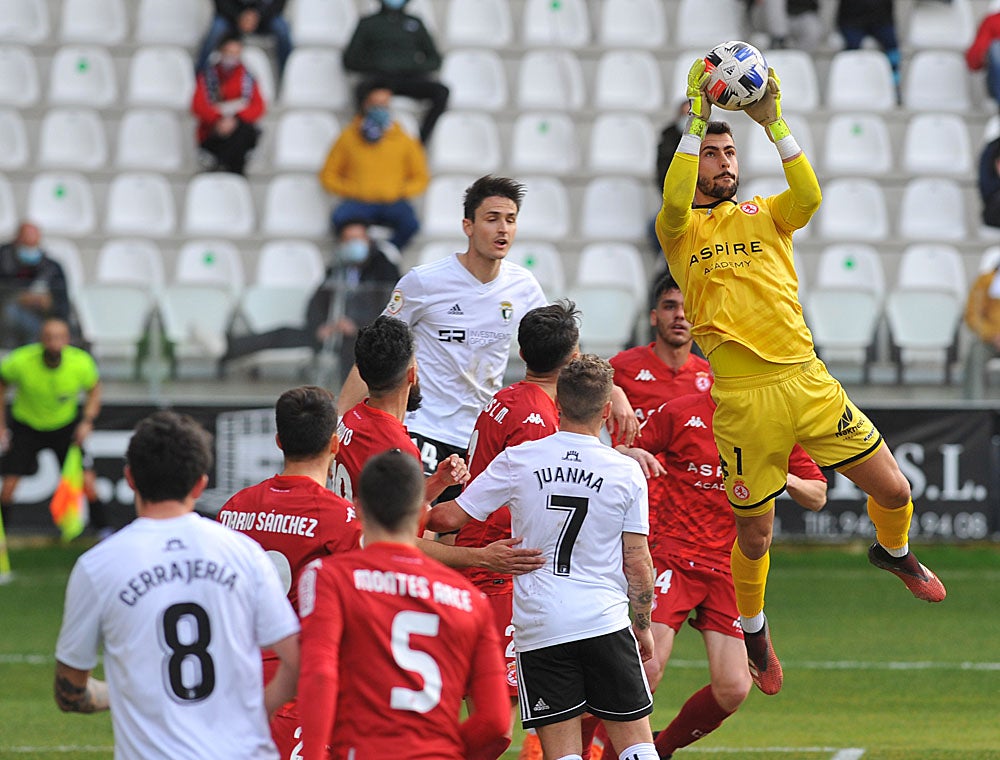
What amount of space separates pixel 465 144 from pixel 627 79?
2.15m

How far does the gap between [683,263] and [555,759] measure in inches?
87.0

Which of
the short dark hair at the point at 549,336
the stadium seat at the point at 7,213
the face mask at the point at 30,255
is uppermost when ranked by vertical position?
the short dark hair at the point at 549,336

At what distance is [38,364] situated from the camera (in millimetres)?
13594

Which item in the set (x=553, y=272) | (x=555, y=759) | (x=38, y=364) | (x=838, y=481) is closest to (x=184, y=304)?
(x=38, y=364)

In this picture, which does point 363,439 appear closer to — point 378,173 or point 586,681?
point 586,681

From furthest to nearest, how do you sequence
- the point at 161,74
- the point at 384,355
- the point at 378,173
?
the point at 161,74
the point at 378,173
the point at 384,355

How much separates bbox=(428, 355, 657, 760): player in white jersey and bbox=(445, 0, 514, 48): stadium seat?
13603 millimetres

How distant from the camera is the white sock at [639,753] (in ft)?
18.1

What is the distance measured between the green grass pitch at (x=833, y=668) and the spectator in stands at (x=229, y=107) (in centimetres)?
491

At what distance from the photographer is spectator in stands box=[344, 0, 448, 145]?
1703cm

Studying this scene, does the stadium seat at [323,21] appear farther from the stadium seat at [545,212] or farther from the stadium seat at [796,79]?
the stadium seat at [796,79]

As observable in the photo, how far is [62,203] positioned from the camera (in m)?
17.2

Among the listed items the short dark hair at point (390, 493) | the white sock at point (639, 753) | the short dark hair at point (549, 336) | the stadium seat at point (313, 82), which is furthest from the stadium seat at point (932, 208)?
the short dark hair at point (390, 493)

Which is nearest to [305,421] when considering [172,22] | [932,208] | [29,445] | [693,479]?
[693,479]
